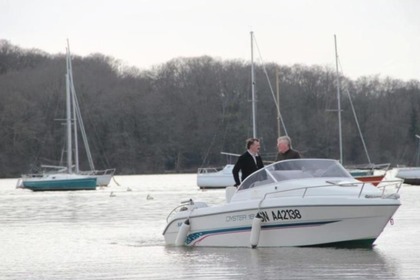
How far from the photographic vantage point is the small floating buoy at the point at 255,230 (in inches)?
854

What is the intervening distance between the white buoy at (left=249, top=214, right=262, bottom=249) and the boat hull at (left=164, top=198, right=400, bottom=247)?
0.09 metres

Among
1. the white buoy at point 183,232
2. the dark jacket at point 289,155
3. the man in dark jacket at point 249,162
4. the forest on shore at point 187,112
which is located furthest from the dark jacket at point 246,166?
the forest on shore at point 187,112

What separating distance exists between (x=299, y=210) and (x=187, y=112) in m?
134

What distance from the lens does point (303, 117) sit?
149000mm

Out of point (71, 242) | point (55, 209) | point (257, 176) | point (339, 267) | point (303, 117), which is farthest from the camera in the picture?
point (303, 117)

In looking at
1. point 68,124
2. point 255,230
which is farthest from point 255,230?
point 68,124

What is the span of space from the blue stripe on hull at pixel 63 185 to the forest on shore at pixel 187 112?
52.9 m

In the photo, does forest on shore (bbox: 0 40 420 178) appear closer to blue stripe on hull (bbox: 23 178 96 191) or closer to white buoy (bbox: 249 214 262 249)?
blue stripe on hull (bbox: 23 178 96 191)

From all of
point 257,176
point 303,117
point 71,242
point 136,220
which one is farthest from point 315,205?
point 303,117

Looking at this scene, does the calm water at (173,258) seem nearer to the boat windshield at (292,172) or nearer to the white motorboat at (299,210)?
the white motorboat at (299,210)

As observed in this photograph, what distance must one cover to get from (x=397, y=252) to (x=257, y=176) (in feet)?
9.90

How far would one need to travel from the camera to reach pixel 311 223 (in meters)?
21.5

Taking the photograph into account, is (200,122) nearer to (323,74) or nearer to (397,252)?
(323,74)

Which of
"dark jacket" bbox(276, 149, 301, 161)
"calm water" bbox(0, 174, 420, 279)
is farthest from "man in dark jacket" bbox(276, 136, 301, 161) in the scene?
"calm water" bbox(0, 174, 420, 279)
